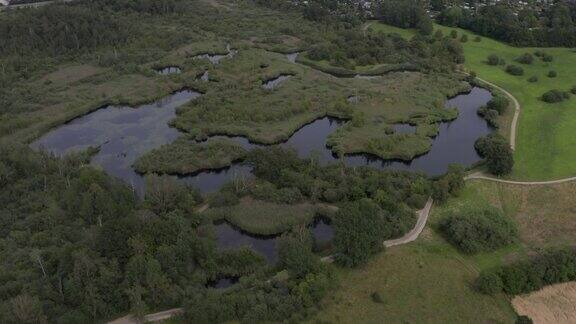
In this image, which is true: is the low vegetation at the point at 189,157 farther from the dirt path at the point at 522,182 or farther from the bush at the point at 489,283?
the bush at the point at 489,283

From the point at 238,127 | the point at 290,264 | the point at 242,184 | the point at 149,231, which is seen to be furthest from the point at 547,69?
the point at 149,231

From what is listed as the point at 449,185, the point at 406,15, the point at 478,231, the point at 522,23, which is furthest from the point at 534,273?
the point at 522,23

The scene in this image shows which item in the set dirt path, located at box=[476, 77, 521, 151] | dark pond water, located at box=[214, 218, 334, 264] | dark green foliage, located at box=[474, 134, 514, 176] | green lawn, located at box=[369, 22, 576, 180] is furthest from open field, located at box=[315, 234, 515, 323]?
dirt path, located at box=[476, 77, 521, 151]

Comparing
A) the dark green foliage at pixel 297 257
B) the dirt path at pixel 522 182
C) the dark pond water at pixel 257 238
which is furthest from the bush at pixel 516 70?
the dark green foliage at pixel 297 257

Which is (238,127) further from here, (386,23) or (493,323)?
(386,23)

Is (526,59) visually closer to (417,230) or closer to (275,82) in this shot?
(275,82)

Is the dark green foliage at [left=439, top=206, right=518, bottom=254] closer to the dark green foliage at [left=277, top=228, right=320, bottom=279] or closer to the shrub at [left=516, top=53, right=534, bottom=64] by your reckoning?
the dark green foliage at [left=277, top=228, right=320, bottom=279]

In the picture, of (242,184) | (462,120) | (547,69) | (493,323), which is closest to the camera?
(493,323)
